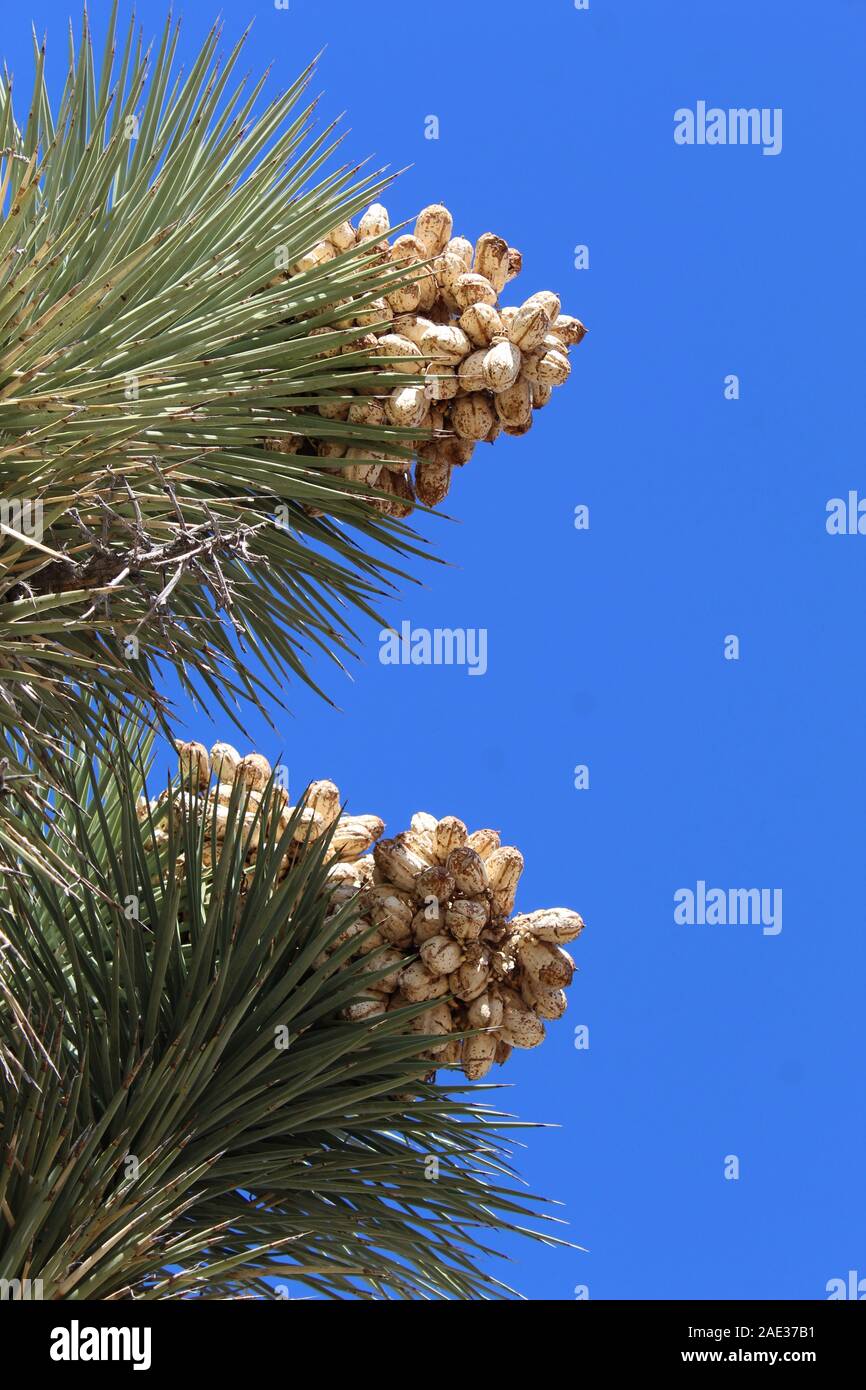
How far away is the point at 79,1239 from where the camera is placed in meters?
2.70

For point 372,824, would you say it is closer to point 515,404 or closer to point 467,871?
point 467,871

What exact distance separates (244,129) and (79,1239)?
202cm

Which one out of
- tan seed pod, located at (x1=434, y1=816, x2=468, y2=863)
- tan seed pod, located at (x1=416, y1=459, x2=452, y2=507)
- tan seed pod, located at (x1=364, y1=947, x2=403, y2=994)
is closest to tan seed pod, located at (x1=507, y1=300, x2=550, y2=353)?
tan seed pod, located at (x1=416, y1=459, x2=452, y2=507)

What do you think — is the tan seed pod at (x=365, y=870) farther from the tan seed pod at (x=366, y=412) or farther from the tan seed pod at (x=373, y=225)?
the tan seed pod at (x=373, y=225)

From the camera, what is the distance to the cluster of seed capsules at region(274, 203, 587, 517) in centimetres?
336

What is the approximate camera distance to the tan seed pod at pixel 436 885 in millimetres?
3471

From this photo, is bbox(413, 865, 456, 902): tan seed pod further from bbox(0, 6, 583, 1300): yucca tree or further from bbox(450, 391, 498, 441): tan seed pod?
bbox(450, 391, 498, 441): tan seed pod

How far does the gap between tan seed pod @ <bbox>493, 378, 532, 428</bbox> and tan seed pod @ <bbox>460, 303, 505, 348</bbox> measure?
0.10 m

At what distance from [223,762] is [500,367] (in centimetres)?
102

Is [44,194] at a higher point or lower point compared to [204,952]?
higher

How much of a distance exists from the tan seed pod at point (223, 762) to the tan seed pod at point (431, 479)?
2.30ft

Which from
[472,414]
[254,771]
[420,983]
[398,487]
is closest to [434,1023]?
[420,983]
